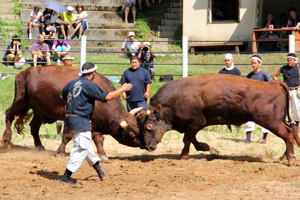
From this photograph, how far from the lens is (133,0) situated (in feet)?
86.9

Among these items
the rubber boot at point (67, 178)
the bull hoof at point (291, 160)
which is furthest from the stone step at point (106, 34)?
the rubber boot at point (67, 178)

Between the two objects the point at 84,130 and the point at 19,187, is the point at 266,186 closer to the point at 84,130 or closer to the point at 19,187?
the point at 84,130

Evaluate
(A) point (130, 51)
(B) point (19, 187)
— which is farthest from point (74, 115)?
(A) point (130, 51)

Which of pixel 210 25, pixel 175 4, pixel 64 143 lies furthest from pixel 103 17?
pixel 64 143

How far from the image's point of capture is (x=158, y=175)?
1053 cm

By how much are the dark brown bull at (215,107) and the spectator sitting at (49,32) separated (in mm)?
10328

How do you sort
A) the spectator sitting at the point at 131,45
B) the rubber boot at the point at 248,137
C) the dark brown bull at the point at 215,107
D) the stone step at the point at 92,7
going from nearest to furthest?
the dark brown bull at the point at 215,107, the rubber boot at the point at 248,137, the spectator sitting at the point at 131,45, the stone step at the point at 92,7

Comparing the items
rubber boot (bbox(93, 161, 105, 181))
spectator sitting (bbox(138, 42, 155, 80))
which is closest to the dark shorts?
rubber boot (bbox(93, 161, 105, 181))

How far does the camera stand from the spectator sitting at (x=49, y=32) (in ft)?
71.8

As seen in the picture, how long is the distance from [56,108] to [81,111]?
8.57 ft

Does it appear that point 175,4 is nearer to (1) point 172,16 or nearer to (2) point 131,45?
(1) point 172,16

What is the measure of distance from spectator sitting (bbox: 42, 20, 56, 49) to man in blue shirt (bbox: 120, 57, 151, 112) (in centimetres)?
829

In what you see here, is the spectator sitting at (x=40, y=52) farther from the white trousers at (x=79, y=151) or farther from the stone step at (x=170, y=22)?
the white trousers at (x=79, y=151)

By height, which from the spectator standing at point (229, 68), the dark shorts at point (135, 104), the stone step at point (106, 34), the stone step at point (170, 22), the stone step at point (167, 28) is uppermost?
the stone step at point (170, 22)
